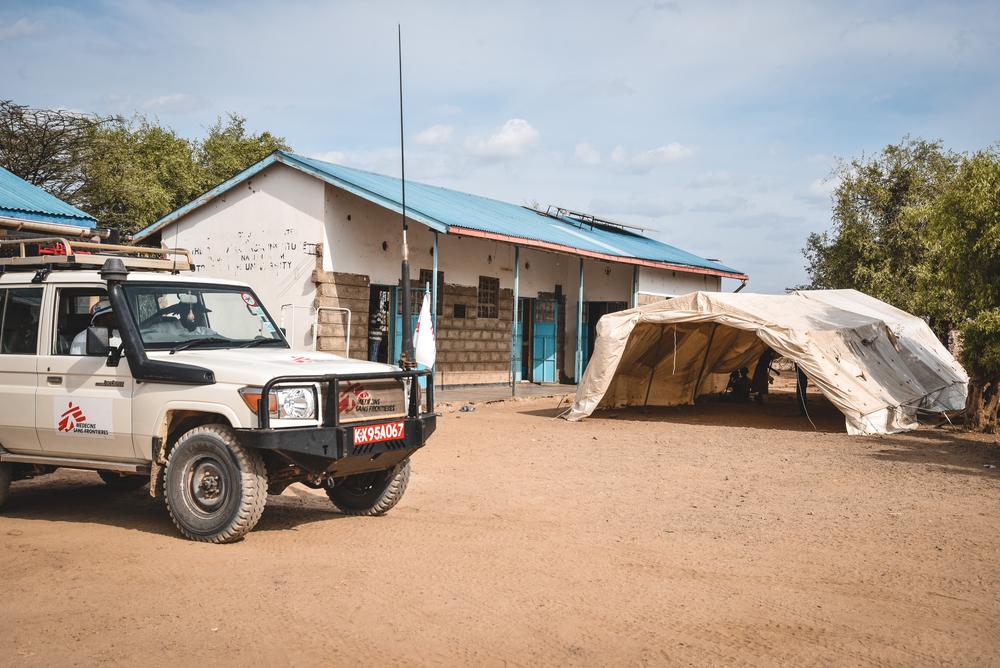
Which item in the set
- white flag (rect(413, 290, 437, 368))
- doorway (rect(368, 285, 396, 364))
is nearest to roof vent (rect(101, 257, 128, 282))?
white flag (rect(413, 290, 437, 368))

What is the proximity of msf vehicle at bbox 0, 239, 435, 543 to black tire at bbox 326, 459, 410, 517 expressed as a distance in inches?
0.4

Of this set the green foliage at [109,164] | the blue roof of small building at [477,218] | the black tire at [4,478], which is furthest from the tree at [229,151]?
the black tire at [4,478]

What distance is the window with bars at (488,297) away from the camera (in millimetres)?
20172

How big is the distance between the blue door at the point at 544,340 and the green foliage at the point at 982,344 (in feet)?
36.1

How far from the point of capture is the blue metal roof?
43.0ft

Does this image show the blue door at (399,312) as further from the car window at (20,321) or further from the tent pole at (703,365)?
the car window at (20,321)

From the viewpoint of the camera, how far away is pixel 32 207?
1341 centimetres

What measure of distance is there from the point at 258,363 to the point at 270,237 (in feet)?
36.3

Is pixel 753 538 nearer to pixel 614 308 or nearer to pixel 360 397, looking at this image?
pixel 360 397

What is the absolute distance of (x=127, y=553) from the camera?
578 centimetres

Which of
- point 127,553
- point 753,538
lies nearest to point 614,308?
point 753,538

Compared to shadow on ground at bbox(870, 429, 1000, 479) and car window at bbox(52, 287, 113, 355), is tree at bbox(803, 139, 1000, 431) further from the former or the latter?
car window at bbox(52, 287, 113, 355)

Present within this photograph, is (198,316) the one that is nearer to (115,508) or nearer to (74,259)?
(74,259)

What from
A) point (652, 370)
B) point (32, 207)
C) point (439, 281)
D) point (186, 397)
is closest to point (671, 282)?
point (652, 370)
